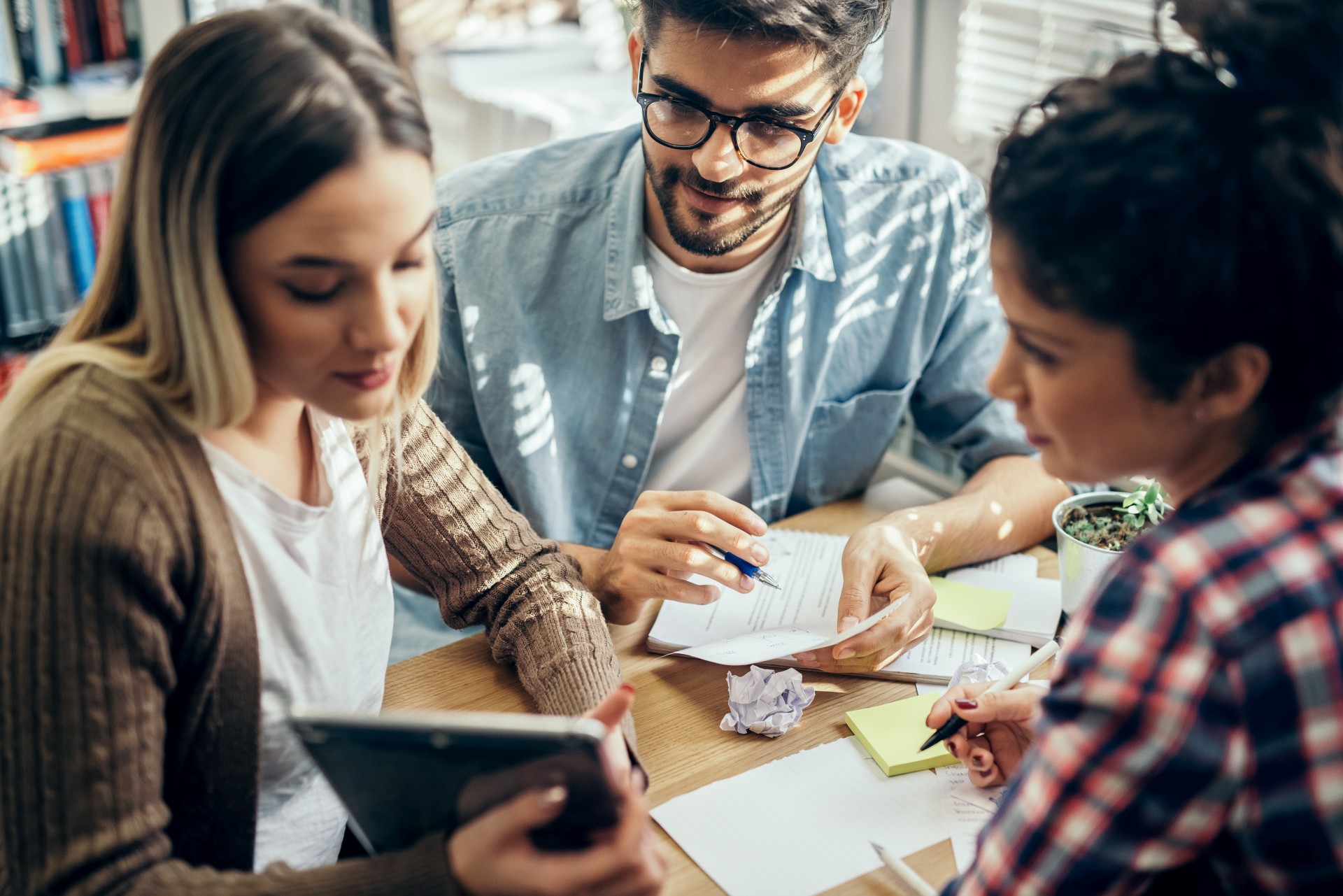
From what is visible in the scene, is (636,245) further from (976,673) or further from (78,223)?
(78,223)

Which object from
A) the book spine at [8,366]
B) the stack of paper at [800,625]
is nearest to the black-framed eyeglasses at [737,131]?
the stack of paper at [800,625]

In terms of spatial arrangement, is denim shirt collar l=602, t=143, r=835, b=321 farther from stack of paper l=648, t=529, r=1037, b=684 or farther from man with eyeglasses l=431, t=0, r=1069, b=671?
stack of paper l=648, t=529, r=1037, b=684

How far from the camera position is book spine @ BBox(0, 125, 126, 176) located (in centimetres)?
226

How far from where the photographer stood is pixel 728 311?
1524 millimetres

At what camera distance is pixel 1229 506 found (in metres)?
0.63

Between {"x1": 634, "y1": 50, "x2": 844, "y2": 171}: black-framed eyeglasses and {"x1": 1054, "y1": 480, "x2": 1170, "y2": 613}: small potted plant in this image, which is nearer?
{"x1": 1054, "y1": 480, "x2": 1170, "y2": 613}: small potted plant

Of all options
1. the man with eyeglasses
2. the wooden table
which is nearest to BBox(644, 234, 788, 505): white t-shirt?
the man with eyeglasses

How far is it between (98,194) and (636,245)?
5.14ft

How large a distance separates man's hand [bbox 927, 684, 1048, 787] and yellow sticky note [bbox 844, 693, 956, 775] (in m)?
0.02

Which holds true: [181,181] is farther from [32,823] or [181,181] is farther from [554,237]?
[554,237]

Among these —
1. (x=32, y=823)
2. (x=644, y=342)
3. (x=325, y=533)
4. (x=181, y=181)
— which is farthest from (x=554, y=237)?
(x=32, y=823)

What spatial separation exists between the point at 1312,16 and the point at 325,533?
31.2 inches

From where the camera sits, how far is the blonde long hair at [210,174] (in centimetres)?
71

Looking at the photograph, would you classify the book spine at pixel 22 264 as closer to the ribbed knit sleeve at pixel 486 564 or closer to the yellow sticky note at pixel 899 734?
the ribbed knit sleeve at pixel 486 564
